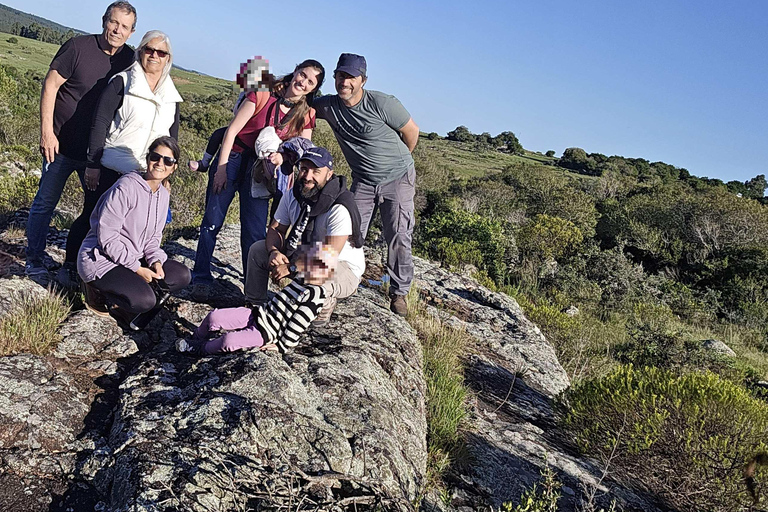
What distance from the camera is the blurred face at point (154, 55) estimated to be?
3.65 metres

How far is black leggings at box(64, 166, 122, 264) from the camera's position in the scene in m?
3.91

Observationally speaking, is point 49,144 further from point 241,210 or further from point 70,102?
point 241,210

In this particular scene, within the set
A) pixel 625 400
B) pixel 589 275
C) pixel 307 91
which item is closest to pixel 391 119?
pixel 307 91

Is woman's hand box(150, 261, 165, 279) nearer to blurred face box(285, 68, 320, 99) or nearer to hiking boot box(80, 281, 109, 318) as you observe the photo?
hiking boot box(80, 281, 109, 318)

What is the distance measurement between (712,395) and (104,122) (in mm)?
4759

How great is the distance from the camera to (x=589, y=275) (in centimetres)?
1402

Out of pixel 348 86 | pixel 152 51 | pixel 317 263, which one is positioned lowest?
pixel 317 263

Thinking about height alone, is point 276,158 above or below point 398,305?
above

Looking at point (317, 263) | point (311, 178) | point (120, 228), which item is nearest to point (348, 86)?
point (311, 178)

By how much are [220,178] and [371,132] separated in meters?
1.22

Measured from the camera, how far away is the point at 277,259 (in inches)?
138

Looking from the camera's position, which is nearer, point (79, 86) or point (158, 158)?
point (158, 158)

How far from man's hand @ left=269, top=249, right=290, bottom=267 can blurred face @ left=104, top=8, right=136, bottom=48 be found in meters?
1.98

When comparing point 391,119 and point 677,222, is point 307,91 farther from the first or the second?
point 677,222
